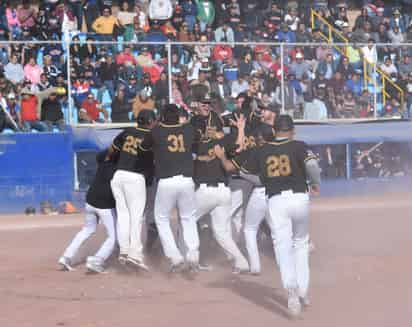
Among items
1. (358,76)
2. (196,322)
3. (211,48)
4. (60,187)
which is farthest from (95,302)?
(358,76)

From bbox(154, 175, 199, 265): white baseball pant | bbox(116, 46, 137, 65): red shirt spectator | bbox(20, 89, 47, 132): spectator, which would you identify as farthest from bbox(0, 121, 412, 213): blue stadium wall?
bbox(154, 175, 199, 265): white baseball pant

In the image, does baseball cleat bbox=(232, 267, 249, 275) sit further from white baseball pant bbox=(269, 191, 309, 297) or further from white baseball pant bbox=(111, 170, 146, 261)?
white baseball pant bbox=(269, 191, 309, 297)

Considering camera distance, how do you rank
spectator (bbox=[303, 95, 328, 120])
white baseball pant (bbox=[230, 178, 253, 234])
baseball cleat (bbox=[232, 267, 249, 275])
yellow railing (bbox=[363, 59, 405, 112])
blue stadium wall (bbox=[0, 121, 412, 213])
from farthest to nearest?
yellow railing (bbox=[363, 59, 405, 112]), spectator (bbox=[303, 95, 328, 120]), blue stadium wall (bbox=[0, 121, 412, 213]), white baseball pant (bbox=[230, 178, 253, 234]), baseball cleat (bbox=[232, 267, 249, 275])

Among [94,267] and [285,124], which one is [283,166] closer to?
[285,124]

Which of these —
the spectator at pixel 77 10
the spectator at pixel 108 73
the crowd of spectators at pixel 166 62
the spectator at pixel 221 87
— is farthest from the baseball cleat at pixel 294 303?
the spectator at pixel 77 10

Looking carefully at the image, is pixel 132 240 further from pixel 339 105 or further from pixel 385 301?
pixel 339 105

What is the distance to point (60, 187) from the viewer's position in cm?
1812

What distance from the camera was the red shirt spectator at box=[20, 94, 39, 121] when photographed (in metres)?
18.0

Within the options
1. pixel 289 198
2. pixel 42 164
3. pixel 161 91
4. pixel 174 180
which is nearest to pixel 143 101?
pixel 161 91

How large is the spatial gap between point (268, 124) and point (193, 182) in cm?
117

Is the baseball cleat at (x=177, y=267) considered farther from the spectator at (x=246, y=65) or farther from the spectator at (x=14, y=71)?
the spectator at (x=246, y=65)

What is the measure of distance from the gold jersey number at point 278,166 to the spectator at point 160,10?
14513mm

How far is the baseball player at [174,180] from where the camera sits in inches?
398

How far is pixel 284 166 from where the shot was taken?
8.41 meters
